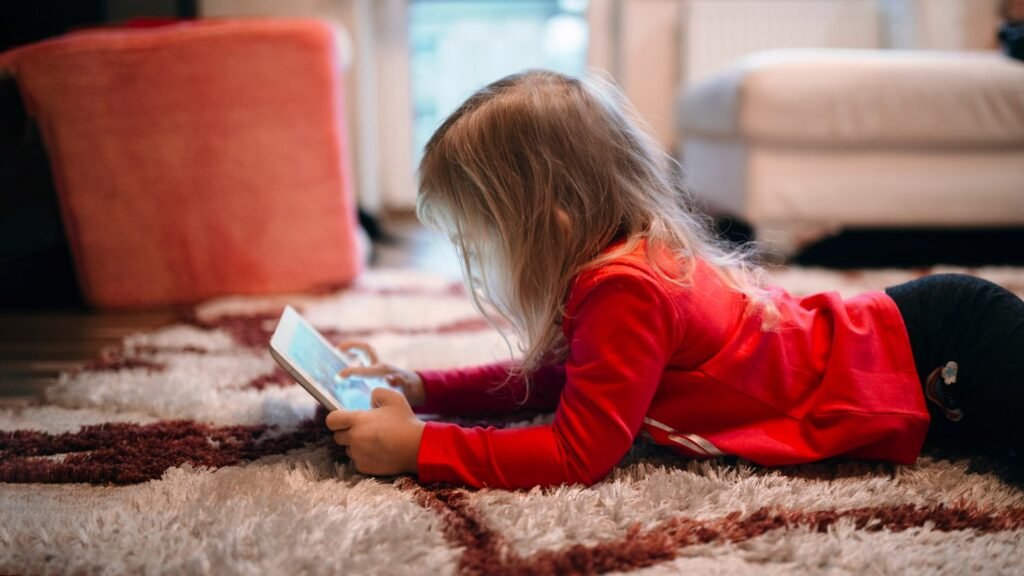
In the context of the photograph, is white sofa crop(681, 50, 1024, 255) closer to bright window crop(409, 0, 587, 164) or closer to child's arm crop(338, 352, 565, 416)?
child's arm crop(338, 352, 565, 416)

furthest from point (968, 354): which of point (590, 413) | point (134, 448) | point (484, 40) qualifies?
point (484, 40)

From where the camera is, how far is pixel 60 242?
1603mm

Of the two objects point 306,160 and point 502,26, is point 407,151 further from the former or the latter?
point 306,160

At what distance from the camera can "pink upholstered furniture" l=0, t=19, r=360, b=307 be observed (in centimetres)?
141

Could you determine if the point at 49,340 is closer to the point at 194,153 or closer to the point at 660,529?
the point at 194,153

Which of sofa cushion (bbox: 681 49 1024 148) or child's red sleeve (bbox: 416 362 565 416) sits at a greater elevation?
sofa cushion (bbox: 681 49 1024 148)

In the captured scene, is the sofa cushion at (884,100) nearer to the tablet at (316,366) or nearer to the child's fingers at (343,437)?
the tablet at (316,366)

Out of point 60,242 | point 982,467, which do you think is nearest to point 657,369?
point 982,467

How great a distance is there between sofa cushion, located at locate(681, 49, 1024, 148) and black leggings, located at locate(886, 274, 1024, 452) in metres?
0.97

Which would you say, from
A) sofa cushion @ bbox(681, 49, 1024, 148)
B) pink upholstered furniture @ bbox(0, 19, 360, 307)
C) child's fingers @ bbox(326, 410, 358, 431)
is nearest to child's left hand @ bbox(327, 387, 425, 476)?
child's fingers @ bbox(326, 410, 358, 431)

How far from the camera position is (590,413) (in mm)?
636

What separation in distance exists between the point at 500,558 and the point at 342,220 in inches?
45.3

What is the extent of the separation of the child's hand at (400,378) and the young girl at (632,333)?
114 millimetres

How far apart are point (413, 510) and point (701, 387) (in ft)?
0.84
